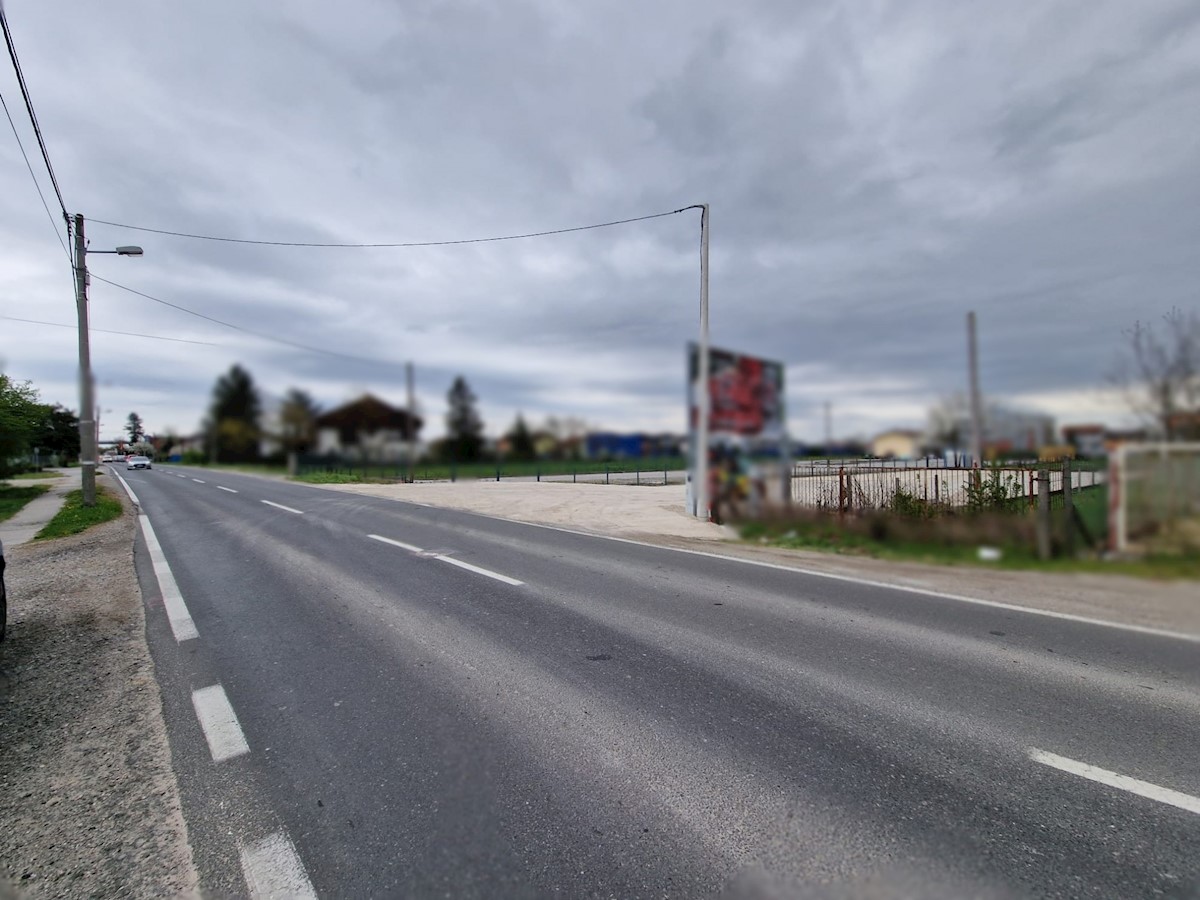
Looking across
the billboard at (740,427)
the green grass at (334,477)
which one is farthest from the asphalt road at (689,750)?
the green grass at (334,477)

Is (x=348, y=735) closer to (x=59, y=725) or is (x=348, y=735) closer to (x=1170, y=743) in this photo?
(x=59, y=725)

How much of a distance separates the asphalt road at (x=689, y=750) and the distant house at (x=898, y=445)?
63cm

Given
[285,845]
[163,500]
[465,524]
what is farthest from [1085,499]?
[163,500]

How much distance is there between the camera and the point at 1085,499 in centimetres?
60

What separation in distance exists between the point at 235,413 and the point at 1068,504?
269cm

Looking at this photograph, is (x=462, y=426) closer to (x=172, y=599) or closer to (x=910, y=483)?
(x=910, y=483)

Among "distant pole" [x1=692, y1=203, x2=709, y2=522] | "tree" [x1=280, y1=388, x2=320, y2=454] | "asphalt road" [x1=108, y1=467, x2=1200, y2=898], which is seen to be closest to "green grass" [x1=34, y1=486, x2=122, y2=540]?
"asphalt road" [x1=108, y1=467, x2=1200, y2=898]

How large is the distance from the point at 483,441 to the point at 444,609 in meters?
4.95

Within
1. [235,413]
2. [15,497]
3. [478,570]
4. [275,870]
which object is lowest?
[275,870]

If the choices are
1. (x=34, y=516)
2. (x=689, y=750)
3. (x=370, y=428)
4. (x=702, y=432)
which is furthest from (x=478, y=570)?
(x=34, y=516)

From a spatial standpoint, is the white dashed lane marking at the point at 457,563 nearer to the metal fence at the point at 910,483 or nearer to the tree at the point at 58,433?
the tree at the point at 58,433

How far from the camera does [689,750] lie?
335 centimetres

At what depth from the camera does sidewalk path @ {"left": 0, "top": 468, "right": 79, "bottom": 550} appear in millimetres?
11961

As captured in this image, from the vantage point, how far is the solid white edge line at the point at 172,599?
5.52 metres
